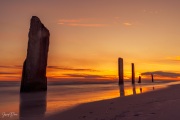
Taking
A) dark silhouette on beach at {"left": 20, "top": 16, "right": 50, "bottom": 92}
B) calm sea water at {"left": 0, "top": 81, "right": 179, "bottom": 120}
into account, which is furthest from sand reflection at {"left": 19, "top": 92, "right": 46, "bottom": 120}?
dark silhouette on beach at {"left": 20, "top": 16, "right": 50, "bottom": 92}

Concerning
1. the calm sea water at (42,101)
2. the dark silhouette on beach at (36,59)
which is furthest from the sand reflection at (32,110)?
the dark silhouette on beach at (36,59)

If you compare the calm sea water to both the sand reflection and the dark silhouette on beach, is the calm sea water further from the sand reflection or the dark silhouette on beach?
the dark silhouette on beach

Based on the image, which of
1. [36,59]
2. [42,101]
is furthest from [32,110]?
[36,59]

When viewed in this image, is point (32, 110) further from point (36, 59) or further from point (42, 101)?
point (36, 59)

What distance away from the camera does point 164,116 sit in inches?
116

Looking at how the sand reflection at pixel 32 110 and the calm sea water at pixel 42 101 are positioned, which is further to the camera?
the calm sea water at pixel 42 101

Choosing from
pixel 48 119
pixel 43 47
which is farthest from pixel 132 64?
pixel 48 119

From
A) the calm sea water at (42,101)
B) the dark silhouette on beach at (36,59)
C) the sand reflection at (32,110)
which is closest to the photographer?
the sand reflection at (32,110)

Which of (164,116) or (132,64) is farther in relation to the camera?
(132,64)

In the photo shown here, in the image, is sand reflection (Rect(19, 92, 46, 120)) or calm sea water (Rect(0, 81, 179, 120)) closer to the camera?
sand reflection (Rect(19, 92, 46, 120))

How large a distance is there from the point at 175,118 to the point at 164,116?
0.50 ft

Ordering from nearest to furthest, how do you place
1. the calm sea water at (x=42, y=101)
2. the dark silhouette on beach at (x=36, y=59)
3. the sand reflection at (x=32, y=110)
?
the sand reflection at (x=32, y=110), the calm sea water at (x=42, y=101), the dark silhouette on beach at (x=36, y=59)

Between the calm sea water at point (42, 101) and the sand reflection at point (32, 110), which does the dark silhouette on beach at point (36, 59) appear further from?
the sand reflection at point (32, 110)

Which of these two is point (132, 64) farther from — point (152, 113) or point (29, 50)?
point (152, 113)
